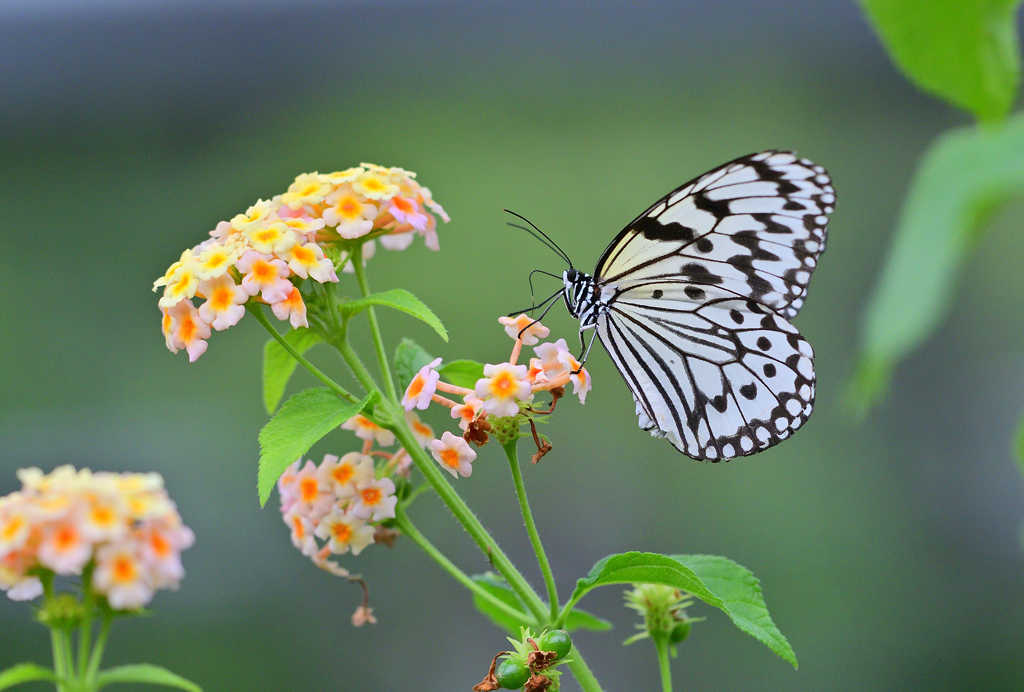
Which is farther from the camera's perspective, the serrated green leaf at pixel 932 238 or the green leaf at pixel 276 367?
the green leaf at pixel 276 367

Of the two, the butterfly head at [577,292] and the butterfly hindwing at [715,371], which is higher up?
the butterfly head at [577,292]

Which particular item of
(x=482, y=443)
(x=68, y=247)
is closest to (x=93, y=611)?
(x=482, y=443)

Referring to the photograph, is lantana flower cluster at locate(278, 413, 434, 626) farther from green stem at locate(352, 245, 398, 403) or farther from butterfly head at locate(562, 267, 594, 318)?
butterfly head at locate(562, 267, 594, 318)

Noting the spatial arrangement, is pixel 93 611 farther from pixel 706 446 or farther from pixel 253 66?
pixel 253 66

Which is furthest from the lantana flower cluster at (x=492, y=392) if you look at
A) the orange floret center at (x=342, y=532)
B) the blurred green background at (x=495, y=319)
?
the blurred green background at (x=495, y=319)

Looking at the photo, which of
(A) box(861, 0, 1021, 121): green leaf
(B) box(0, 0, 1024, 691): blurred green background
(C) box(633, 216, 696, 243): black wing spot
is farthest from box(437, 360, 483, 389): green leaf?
(B) box(0, 0, 1024, 691): blurred green background

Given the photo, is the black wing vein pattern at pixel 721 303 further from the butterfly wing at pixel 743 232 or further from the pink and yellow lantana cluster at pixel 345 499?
the pink and yellow lantana cluster at pixel 345 499

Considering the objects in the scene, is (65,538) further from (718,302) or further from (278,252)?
(718,302)
